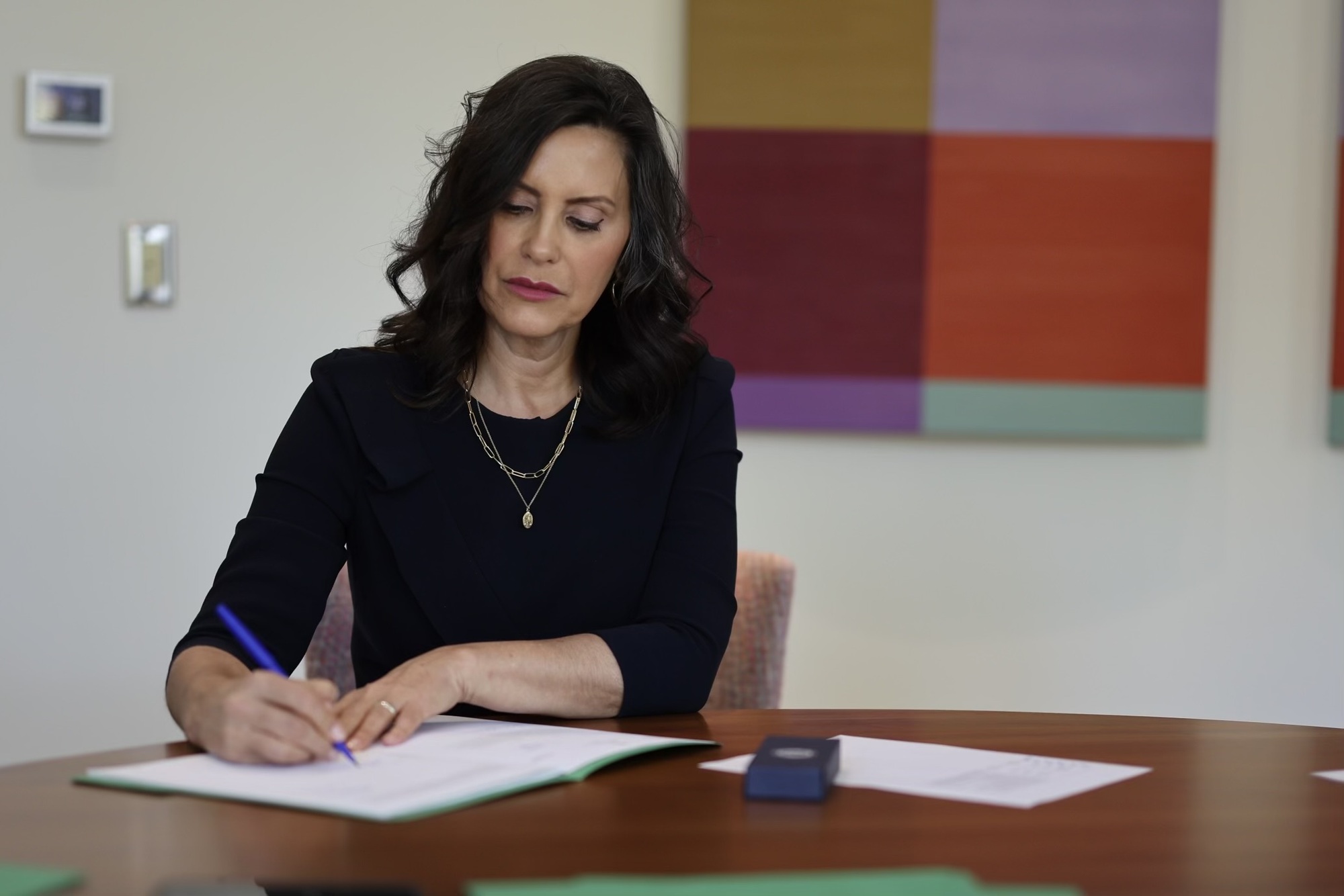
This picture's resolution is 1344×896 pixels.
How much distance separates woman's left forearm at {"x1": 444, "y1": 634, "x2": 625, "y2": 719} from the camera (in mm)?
1436

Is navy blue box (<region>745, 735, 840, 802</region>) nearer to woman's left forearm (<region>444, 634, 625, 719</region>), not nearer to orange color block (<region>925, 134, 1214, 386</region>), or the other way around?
woman's left forearm (<region>444, 634, 625, 719</region>)

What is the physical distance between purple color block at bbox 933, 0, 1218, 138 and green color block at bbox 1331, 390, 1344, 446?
0.59 meters

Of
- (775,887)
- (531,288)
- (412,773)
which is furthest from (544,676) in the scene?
(775,887)

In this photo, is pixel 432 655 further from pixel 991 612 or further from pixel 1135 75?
pixel 1135 75

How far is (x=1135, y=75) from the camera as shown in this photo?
9.36ft

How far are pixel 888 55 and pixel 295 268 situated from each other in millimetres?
1258

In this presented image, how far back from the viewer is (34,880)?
34.0 inches

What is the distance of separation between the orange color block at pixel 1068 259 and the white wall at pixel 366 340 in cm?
11

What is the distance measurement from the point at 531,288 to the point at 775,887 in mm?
1099

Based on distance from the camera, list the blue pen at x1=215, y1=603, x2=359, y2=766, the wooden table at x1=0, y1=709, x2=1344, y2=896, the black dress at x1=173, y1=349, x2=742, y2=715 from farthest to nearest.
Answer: the black dress at x1=173, y1=349, x2=742, y2=715 < the blue pen at x1=215, y1=603, x2=359, y2=766 < the wooden table at x1=0, y1=709, x2=1344, y2=896

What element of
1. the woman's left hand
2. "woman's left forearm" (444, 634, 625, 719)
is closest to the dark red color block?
"woman's left forearm" (444, 634, 625, 719)

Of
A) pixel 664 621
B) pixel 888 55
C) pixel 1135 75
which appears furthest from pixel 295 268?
pixel 1135 75

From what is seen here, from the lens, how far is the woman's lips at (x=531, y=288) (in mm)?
1808

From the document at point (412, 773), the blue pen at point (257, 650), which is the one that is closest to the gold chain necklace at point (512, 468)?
the document at point (412, 773)
